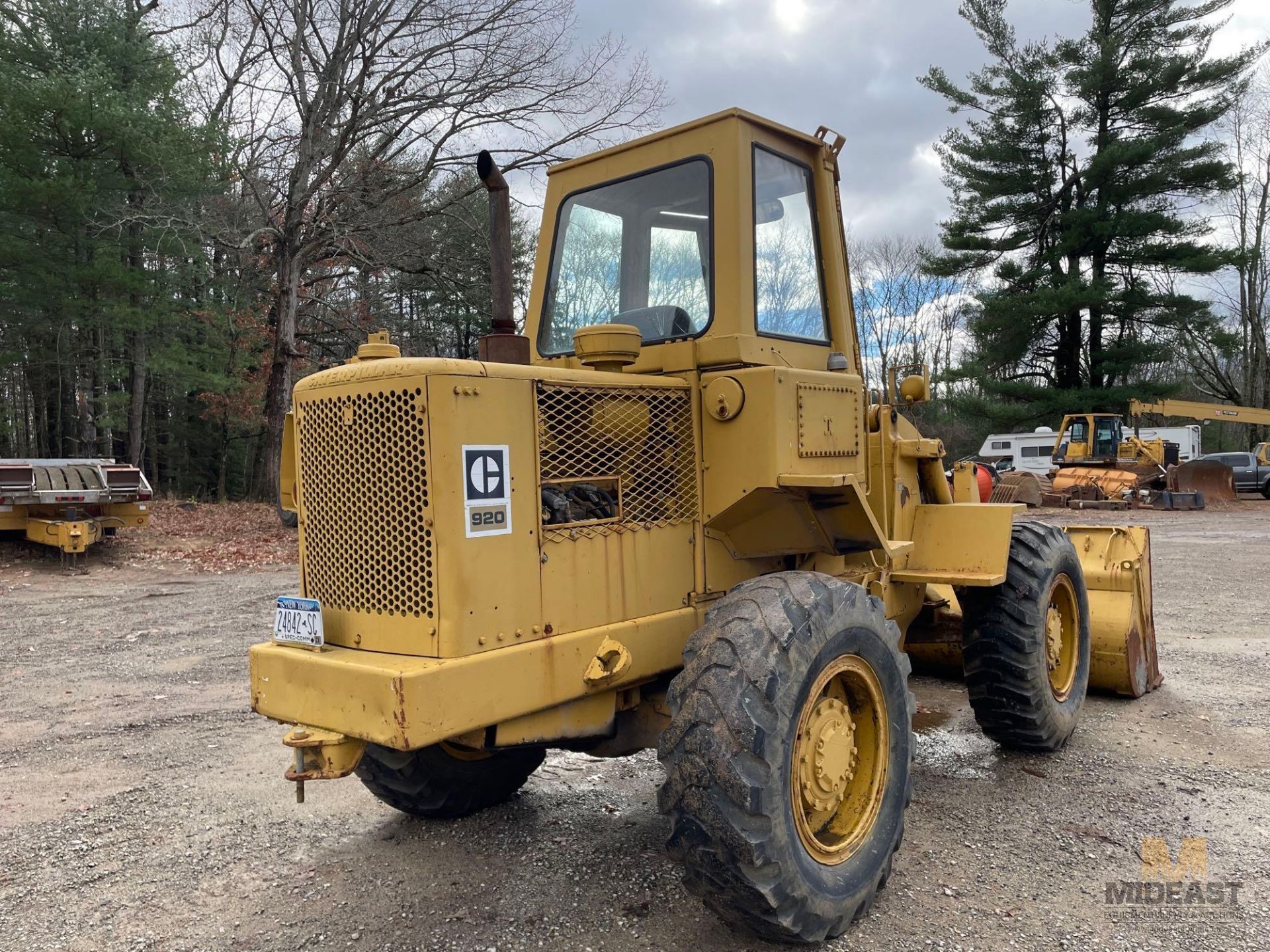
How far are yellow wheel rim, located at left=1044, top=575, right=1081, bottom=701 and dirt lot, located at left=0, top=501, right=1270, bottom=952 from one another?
1.09 feet

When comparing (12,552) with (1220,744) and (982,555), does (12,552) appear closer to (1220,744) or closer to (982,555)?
(982,555)

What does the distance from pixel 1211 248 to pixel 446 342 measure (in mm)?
21115

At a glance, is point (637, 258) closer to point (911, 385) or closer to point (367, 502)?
point (911, 385)

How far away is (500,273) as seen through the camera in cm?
317

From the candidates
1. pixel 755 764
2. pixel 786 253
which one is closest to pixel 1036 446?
pixel 786 253

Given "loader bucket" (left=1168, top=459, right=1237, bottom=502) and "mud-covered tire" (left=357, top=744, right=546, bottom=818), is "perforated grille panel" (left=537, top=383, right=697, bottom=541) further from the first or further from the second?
"loader bucket" (left=1168, top=459, right=1237, bottom=502)

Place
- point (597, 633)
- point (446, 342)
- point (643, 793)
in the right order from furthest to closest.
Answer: point (446, 342)
point (643, 793)
point (597, 633)

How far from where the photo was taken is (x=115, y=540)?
13750 millimetres

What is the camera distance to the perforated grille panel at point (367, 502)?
2.75 meters

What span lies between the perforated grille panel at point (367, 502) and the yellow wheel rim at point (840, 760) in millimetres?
1342

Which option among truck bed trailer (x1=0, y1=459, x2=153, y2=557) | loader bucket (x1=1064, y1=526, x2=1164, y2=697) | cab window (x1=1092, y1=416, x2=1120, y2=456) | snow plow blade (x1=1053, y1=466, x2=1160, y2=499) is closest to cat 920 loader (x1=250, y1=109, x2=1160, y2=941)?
loader bucket (x1=1064, y1=526, x2=1164, y2=697)

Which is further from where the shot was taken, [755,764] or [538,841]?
[538,841]

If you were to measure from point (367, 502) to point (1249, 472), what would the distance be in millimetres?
29972

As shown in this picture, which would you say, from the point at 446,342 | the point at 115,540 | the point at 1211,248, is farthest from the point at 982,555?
the point at 1211,248
